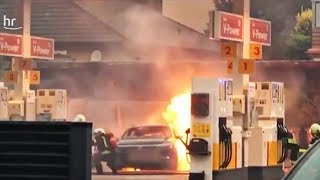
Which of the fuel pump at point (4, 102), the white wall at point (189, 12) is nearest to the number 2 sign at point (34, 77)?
the fuel pump at point (4, 102)

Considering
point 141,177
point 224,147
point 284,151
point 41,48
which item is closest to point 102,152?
point 141,177

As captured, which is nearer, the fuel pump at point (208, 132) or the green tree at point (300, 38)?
the fuel pump at point (208, 132)

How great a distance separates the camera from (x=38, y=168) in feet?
11.9

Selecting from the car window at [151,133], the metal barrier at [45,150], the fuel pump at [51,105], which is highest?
the metal barrier at [45,150]

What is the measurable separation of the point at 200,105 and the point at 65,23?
26.7 metres

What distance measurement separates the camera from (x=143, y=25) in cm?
3594

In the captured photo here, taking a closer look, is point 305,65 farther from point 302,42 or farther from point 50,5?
point 302,42

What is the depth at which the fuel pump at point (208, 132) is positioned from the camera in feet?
45.6

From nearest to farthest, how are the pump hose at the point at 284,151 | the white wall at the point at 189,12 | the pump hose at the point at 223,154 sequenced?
the pump hose at the point at 223,154, the pump hose at the point at 284,151, the white wall at the point at 189,12

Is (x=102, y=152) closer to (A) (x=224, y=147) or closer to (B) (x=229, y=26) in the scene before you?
(B) (x=229, y=26)

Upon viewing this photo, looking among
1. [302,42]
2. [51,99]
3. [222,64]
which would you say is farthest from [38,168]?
[302,42]

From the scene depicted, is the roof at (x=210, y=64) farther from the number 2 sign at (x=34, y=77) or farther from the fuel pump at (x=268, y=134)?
the fuel pump at (x=268, y=134)

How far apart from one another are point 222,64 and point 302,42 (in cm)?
1926

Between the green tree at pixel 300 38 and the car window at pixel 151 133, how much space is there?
23.6m
